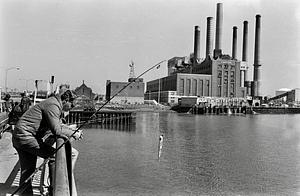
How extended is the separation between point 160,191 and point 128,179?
1892 millimetres

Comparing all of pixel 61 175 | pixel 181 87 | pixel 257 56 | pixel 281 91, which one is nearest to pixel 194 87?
pixel 181 87

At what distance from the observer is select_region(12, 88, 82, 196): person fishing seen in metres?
4.50

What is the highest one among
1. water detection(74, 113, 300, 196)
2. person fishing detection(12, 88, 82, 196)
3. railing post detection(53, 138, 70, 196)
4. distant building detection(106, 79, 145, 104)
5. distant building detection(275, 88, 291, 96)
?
distant building detection(275, 88, 291, 96)

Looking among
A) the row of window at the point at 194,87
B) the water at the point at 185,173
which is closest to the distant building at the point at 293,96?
the row of window at the point at 194,87

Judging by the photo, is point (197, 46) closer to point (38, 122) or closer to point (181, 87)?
point (181, 87)

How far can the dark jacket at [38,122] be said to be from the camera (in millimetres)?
4488

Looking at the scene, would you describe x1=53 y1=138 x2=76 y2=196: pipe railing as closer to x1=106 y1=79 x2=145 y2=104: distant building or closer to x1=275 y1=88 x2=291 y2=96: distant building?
x1=106 y1=79 x2=145 y2=104: distant building

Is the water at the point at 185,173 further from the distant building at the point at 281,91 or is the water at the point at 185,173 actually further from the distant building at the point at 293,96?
the distant building at the point at 281,91

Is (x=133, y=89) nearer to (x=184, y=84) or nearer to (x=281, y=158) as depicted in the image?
(x=184, y=84)

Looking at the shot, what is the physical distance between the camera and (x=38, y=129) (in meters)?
4.67

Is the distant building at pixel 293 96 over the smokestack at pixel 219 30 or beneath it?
beneath

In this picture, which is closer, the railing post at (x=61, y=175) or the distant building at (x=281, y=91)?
the railing post at (x=61, y=175)

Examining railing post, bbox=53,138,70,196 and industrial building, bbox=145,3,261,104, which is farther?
industrial building, bbox=145,3,261,104

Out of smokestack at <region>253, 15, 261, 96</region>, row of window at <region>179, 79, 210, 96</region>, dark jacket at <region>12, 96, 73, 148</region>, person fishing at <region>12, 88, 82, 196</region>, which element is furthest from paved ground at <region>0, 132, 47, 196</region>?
smokestack at <region>253, 15, 261, 96</region>
